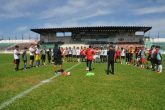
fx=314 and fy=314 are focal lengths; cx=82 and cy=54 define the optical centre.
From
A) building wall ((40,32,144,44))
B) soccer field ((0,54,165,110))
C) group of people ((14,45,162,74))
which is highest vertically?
building wall ((40,32,144,44))

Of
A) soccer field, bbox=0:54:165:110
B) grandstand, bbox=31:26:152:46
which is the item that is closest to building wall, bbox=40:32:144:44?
grandstand, bbox=31:26:152:46

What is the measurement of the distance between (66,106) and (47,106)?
1.75 feet

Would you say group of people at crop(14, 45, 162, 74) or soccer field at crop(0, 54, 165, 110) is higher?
group of people at crop(14, 45, 162, 74)

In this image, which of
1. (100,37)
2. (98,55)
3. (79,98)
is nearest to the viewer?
(79,98)

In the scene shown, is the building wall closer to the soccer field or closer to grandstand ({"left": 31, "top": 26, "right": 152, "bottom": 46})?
grandstand ({"left": 31, "top": 26, "right": 152, "bottom": 46})

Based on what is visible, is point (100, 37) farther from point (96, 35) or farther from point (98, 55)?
point (98, 55)

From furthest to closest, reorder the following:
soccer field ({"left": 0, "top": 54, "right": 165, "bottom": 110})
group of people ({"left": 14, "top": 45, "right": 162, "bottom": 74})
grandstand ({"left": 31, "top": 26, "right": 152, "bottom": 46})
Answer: grandstand ({"left": 31, "top": 26, "right": 152, "bottom": 46}) < group of people ({"left": 14, "top": 45, "right": 162, "bottom": 74}) < soccer field ({"left": 0, "top": 54, "right": 165, "bottom": 110})

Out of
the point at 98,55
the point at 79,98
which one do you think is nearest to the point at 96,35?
the point at 98,55

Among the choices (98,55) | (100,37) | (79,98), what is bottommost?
(79,98)

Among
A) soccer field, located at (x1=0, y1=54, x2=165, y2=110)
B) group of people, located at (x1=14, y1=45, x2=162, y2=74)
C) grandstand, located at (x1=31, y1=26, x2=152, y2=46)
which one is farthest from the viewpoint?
grandstand, located at (x1=31, y1=26, x2=152, y2=46)

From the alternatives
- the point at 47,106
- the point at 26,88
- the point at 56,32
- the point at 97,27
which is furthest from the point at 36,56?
the point at 56,32

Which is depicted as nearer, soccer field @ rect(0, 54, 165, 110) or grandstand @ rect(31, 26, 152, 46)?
soccer field @ rect(0, 54, 165, 110)

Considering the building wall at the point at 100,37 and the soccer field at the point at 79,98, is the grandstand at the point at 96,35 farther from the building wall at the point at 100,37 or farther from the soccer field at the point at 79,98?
the soccer field at the point at 79,98

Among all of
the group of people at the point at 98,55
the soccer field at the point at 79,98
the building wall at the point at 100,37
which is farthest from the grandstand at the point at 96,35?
the soccer field at the point at 79,98
